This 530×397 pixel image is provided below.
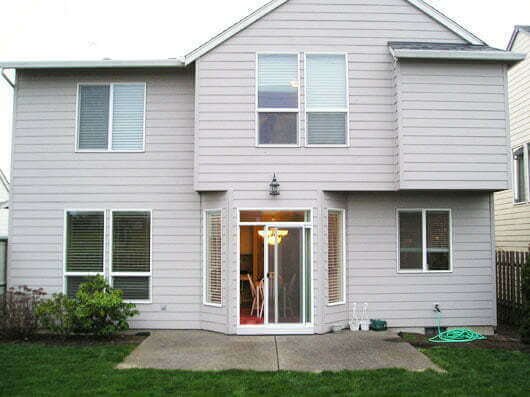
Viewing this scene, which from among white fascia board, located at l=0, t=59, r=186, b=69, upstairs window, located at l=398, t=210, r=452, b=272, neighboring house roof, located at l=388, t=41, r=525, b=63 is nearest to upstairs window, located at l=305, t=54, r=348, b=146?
neighboring house roof, located at l=388, t=41, r=525, b=63

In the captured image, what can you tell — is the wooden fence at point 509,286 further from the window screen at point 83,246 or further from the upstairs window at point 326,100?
the window screen at point 83,246

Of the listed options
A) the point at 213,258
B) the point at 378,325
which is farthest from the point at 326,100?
the point at 378,325

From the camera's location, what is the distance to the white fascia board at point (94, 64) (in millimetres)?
11836

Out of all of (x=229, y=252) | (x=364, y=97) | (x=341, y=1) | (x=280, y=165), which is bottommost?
(x=229, y=252)

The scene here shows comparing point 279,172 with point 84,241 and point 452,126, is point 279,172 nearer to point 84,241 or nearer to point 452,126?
point 452,126

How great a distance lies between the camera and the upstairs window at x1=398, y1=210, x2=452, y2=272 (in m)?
12.0

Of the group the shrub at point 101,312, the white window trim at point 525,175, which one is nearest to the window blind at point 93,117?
the shrub at point 101,312

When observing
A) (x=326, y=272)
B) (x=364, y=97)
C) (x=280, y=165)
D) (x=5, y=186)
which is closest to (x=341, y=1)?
(x=364, y=97)

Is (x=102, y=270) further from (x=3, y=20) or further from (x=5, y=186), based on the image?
(x=3, y=20)

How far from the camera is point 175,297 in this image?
12.0 m

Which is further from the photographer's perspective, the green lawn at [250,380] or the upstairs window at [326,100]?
the upstairs window at [326,100]

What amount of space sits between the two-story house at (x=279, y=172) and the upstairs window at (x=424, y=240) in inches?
1.2

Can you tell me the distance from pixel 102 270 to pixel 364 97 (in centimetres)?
636

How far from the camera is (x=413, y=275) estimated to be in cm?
1189
